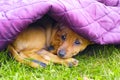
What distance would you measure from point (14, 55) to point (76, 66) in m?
0.49

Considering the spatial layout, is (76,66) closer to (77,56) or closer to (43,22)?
(77,56)

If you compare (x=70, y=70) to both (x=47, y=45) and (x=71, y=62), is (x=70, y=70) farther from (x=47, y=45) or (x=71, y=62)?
(x=47, y=45)

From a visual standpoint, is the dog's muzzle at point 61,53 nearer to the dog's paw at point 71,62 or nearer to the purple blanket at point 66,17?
the dog's paw at point 71,62

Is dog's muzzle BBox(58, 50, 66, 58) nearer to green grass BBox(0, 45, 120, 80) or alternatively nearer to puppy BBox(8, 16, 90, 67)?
puppy BBox(8, 16, 90, 67)

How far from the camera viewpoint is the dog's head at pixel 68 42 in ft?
8.80

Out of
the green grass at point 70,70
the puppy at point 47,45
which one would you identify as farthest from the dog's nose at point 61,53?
the green grass at point 70,70

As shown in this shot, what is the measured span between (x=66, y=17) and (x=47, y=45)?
328mm

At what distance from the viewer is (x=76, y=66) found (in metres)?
2.62

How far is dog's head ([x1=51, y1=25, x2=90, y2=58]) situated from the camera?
2.68 m

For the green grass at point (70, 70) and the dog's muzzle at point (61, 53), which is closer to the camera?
the green grass at point (70, 70)

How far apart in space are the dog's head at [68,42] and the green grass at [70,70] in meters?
0.12

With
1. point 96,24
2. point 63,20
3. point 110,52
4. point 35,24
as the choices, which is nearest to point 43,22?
point 35,24

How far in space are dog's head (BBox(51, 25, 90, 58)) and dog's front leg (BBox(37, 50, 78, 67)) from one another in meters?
0.04

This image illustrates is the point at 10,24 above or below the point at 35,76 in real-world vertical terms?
above
